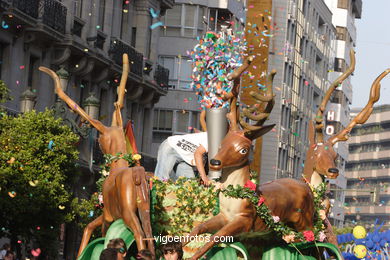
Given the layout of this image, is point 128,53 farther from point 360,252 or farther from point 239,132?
point 239,132

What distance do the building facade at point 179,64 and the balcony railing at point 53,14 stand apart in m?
19.7

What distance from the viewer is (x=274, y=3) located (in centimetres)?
7819

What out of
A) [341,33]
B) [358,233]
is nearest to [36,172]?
[358,233]

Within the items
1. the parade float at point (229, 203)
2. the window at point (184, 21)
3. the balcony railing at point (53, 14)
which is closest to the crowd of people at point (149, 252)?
the parade float at point (229, 203)

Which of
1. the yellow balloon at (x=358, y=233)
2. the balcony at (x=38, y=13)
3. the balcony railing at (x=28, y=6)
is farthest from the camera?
the balcony railing at (x=28, y=6)

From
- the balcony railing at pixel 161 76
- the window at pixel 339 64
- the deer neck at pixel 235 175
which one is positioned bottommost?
the deer neck at pixel 235 175

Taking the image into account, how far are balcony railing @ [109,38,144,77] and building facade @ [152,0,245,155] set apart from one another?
10123mm

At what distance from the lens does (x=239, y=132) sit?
14266 millimetres

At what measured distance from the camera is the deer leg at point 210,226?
46.5ft

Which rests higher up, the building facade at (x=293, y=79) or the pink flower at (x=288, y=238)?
the building facade at (x=293, y=79)

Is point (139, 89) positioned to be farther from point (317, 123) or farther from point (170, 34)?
point (317, 123)

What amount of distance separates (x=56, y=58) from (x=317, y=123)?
25373 mm

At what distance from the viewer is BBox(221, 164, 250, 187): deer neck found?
46.8 ft

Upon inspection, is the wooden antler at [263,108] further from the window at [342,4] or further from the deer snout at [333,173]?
the window at [342,4]
